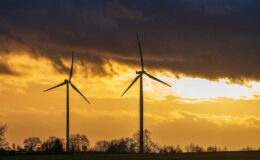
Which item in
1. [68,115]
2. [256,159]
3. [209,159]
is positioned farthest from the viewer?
[68,115]

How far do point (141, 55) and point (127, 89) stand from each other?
938 centimetres

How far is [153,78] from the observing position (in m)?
165

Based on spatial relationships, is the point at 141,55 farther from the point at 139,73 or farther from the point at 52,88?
the point at 52,88

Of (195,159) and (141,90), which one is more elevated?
(141,90)

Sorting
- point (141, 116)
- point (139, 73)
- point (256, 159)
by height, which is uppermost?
point (139, 73)

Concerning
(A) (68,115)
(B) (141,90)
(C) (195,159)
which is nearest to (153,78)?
(B) (141,90)

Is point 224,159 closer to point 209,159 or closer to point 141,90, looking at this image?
point 209,159

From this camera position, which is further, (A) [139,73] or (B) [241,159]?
(A) [139,73]

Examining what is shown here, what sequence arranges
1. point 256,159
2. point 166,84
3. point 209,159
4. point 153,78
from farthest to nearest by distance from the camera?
1. point 153,78
2. point 166,84
3. point 209,159
4. point 256,159

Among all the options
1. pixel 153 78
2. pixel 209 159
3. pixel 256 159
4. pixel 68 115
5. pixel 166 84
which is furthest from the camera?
pixel 68 115

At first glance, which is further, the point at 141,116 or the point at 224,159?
the point at 141,116

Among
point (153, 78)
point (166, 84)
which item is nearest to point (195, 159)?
point (166, 84)

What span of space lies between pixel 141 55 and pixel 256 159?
70.2 m

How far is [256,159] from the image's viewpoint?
108125 mm
